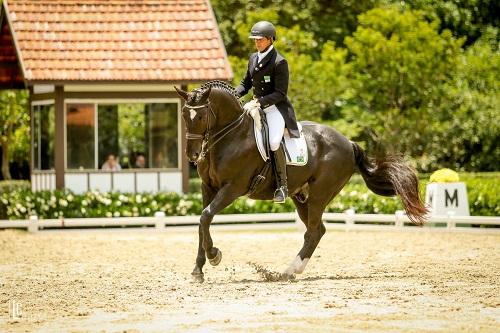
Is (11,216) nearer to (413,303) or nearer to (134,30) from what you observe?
(134,30)

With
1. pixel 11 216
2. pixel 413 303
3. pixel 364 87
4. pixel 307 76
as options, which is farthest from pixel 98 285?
pixel 364 87

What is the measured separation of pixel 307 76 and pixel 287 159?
17198 millimetres

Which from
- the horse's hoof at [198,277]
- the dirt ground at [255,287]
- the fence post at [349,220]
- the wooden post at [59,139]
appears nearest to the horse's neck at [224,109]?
the horse's hoof at [198,277]

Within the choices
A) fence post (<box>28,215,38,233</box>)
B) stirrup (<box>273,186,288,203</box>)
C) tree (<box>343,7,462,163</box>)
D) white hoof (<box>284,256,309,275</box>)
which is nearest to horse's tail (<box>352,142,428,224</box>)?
stirrup (<box>273,186,288,203</box>)

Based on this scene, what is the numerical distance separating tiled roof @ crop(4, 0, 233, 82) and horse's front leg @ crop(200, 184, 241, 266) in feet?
39.2

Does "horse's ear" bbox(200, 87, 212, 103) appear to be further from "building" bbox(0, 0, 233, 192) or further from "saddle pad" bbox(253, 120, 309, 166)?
"building" bbox(0, 0, 233, 192)

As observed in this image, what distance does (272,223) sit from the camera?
23.6m

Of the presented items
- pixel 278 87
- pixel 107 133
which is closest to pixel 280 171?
pixel 278 87

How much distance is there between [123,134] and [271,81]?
40.9 feet

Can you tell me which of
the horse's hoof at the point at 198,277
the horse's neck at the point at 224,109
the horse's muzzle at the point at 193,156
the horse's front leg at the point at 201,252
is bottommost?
the horse's hoof at the point at 198,277

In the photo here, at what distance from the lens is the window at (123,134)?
24.4m

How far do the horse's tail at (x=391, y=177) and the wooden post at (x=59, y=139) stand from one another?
11484mm

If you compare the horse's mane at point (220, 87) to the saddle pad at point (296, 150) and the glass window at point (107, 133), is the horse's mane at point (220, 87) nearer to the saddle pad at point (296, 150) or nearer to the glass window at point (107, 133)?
the saddle pad at point (296, 150)

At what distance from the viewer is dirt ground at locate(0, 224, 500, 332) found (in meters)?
8.91
